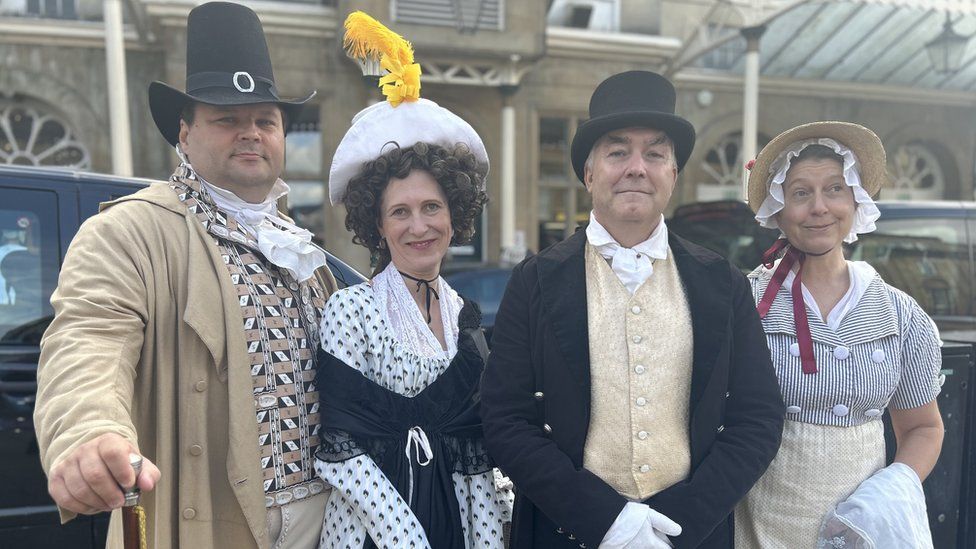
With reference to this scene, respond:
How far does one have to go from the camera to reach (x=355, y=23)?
196 centimetres

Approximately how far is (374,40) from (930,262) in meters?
3.84

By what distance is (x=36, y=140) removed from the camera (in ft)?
29.4

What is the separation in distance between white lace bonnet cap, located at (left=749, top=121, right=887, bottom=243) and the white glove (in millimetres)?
1066

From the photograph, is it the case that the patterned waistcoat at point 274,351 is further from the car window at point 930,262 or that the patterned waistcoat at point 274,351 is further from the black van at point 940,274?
the car window at point 930,262

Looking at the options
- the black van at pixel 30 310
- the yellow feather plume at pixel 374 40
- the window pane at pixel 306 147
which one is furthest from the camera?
the window pane at pixel 306 147

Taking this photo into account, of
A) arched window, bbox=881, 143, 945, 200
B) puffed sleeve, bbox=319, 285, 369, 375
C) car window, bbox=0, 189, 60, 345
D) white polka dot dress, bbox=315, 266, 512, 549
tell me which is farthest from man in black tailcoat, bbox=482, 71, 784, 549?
arched window, bbox=881, 143, 945, 200

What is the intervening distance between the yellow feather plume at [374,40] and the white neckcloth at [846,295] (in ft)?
4.57

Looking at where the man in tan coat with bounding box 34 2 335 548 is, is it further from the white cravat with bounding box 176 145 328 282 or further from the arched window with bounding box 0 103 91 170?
→ the arched window with bounding box 0 103 91 170

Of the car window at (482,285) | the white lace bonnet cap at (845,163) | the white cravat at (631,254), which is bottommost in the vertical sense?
the car window at (482,285)

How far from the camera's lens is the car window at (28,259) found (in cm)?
246

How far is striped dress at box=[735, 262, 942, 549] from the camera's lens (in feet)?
6.13

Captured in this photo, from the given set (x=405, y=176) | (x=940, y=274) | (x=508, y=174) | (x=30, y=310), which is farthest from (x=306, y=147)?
(x=405, y=176)

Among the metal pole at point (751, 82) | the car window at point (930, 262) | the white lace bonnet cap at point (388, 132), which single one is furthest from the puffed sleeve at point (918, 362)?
the metal pole at point (751, 82)

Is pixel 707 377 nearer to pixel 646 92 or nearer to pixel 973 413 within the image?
pixel 646 92
